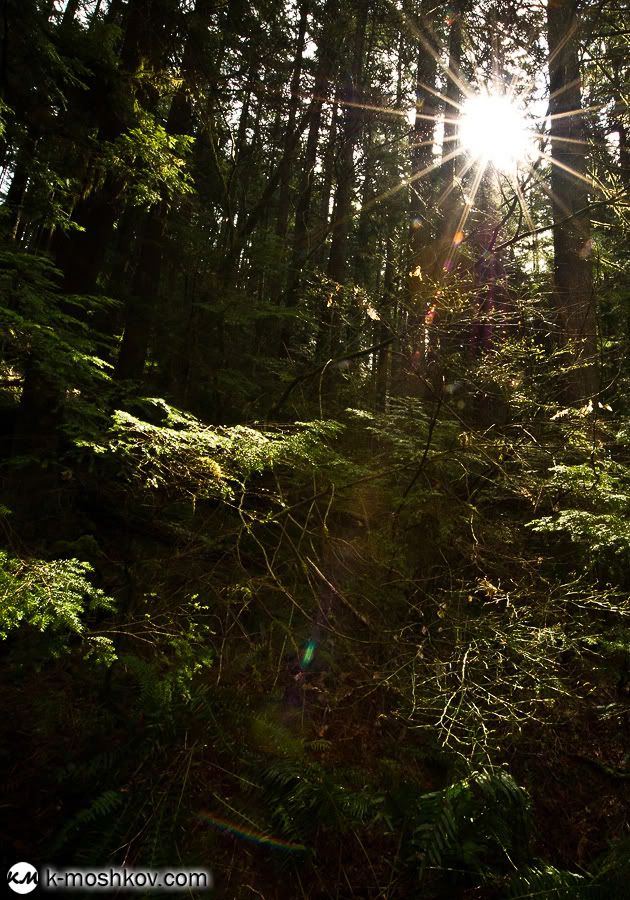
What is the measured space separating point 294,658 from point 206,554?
1.47 meters

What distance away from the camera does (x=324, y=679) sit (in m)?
5.28

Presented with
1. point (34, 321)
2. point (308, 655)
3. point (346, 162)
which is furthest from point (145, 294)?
point (308, 655)

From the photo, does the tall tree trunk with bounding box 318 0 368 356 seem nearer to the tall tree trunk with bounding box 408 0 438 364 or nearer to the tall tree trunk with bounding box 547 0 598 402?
the tall tree trunk with bounding box 408 0 438 364

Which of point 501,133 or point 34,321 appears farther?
point 501,133

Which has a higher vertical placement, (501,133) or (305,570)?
(501,133)

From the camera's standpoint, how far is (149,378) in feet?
32.7

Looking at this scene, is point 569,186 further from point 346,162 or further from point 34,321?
point 34,321

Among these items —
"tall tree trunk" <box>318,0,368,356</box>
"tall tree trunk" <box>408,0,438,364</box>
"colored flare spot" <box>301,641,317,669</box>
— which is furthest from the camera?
"tall tree trunk" <box>318,0,368,356</box>

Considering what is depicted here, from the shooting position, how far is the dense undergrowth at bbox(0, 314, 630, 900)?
3705mm

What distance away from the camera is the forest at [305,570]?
3740mm

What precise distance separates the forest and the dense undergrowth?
0.03 m

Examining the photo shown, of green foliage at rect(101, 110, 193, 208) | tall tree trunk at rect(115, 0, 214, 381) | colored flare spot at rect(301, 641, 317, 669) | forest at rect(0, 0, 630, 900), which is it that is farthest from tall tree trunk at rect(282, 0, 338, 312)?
colored flare spot at rect(301, 641, 317, 669)

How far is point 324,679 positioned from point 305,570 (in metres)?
1.30

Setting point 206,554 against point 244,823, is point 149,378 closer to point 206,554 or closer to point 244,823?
point 206,554
